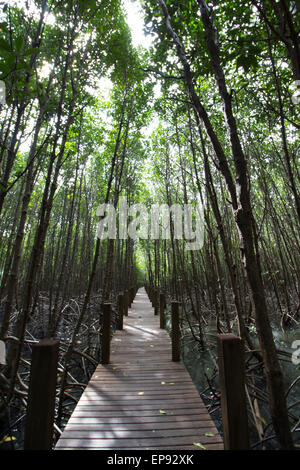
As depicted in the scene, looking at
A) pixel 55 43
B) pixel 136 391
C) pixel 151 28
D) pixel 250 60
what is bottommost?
pixel 136 391

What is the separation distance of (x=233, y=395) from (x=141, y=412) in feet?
4.89

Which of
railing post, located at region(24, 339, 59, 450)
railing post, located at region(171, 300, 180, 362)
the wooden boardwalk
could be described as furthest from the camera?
railing post, located at region(171, 300, 180, 362)

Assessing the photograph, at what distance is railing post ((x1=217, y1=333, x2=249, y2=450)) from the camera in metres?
1.35

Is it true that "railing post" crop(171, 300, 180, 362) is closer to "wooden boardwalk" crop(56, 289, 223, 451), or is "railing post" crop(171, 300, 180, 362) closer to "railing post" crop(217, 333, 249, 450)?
"wooden boardwalk" crop(56, 289, 223, 451)

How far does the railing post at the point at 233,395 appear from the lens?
1347 millimetres

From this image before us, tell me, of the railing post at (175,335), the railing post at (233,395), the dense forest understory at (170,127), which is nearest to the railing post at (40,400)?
the dense forest understory at (170,127)

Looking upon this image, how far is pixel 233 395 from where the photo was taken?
1344mm

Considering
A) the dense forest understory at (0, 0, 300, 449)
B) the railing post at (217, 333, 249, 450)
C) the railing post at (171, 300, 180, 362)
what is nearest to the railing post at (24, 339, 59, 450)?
the dense forest understory at (0, 0, 300, 449)

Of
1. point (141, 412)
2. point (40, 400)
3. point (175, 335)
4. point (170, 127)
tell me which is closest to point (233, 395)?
point (40, 400)

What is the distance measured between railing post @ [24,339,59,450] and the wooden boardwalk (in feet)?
2.59

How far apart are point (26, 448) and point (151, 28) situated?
13.2 ft
